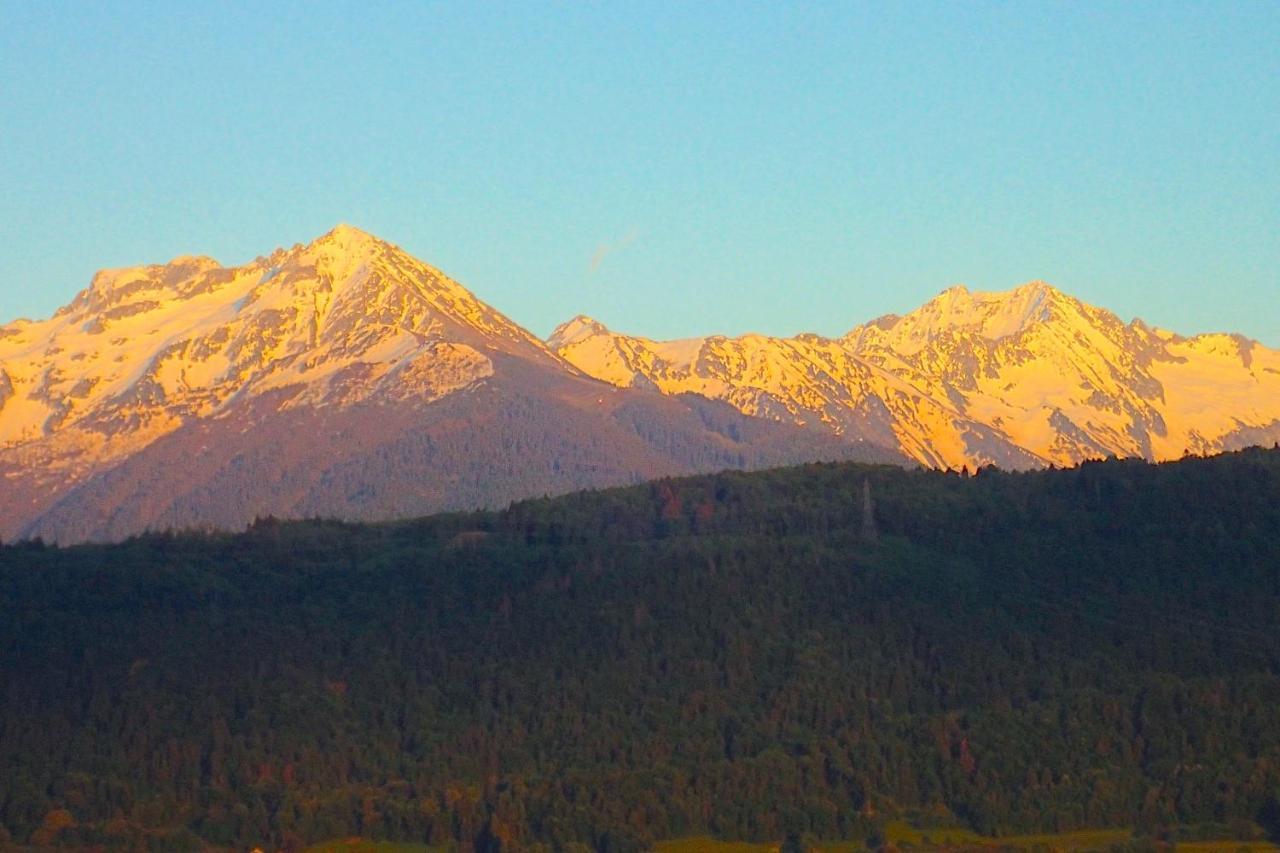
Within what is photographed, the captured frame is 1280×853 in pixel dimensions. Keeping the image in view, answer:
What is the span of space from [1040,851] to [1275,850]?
1668 cm

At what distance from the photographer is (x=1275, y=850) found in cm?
19912

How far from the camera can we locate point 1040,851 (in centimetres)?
19938

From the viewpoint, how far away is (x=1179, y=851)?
199250 millimetres

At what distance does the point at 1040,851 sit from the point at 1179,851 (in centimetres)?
988

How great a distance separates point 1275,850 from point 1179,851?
6806mm
